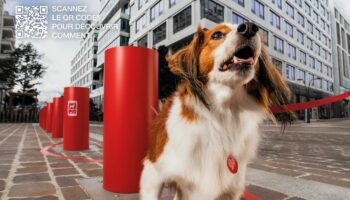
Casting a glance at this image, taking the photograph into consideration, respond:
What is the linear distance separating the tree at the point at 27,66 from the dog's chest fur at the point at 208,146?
4236 centimetres

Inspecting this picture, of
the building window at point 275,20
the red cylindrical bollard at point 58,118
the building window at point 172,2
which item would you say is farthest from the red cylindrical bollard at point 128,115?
the building window at point 275,20

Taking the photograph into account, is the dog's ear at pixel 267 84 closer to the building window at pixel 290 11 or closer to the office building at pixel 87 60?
the building window at pixel 290 11

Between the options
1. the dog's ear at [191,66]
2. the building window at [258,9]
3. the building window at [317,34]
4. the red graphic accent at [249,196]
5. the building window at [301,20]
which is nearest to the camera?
the dog's ear at [191,66]

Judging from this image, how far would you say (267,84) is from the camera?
226 centimetres

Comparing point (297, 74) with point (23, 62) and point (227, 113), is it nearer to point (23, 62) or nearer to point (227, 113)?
point (23, 62)

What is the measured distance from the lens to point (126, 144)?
3182mm

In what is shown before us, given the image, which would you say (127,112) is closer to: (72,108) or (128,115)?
(128,115)

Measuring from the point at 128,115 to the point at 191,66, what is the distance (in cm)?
130

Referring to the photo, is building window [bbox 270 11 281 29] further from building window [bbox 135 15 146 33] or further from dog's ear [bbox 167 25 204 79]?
dog's ear [bbox 167 25 204 79]

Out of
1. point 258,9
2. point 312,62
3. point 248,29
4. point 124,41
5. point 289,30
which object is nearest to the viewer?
point 248,29

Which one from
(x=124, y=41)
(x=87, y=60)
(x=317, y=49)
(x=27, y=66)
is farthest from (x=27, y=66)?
(x=317, y=49)

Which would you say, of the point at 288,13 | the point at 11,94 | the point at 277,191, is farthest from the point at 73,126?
the point at 288,13

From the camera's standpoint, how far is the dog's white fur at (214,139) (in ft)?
6.54

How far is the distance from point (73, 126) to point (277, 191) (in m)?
5.26
